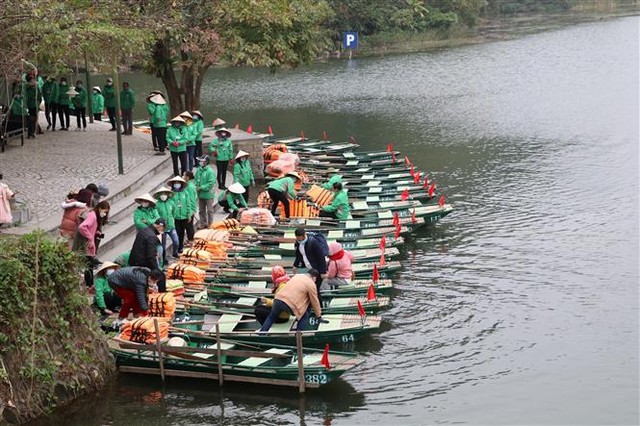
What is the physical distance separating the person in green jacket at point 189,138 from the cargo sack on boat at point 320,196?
3146mm

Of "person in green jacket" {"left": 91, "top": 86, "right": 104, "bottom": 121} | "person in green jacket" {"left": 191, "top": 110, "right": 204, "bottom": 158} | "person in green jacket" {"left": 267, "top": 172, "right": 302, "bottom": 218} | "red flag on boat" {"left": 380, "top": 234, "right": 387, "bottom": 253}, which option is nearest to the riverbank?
"person in green jacket" {"left": 91, "top": 86, "right": 104, "bottom": 121}

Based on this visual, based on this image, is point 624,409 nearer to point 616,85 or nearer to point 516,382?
point 516,382

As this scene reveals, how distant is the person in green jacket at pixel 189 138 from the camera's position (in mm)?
25038

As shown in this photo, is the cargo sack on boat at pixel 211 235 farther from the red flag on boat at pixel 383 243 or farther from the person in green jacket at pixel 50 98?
the person in green jacket at pixel 50 98

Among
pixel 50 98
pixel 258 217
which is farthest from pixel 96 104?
pixel 258 217

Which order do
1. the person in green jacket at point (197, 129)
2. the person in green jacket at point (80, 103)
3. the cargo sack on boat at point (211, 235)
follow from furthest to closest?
the person in green jacket at point (80, 103) → the person in green jacket at point (197, 129) → the cargo sack on boat at point (211, 235)

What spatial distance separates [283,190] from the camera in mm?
22969

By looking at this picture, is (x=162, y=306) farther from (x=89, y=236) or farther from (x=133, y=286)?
(x=89, y=236)

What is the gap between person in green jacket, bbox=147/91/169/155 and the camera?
1039 inches

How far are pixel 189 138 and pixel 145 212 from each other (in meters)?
6.79

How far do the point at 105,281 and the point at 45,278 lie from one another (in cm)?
229

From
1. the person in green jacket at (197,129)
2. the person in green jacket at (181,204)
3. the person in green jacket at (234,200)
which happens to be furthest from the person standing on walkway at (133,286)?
the person in green jacket at (197,129)

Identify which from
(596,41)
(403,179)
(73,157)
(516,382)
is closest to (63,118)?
(73,157)

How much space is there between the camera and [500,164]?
106 ft
